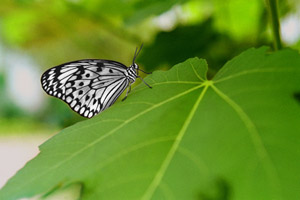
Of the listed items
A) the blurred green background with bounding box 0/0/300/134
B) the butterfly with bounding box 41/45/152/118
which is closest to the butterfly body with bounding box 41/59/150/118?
the butterfly with bounding box 41/45/152/118

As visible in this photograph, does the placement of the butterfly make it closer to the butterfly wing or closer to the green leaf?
the butterfly wing

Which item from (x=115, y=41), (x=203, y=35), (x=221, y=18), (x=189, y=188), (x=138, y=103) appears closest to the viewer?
(x=189, y=188)

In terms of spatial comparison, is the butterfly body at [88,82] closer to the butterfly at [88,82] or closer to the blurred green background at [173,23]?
the butterfly at [88,82]

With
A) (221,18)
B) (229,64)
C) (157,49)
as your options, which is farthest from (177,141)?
(221,18)

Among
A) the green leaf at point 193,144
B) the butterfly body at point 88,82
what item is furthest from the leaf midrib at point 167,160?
the butterfly body at point 88,82

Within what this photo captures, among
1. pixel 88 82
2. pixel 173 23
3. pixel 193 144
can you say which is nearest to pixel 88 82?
pixel 88 82

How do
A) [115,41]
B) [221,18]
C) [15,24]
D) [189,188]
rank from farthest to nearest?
1. [115,41]
2. [15,24]
3. [221,18]
4. [189,188]

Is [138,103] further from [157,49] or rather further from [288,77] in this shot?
[157,49]
